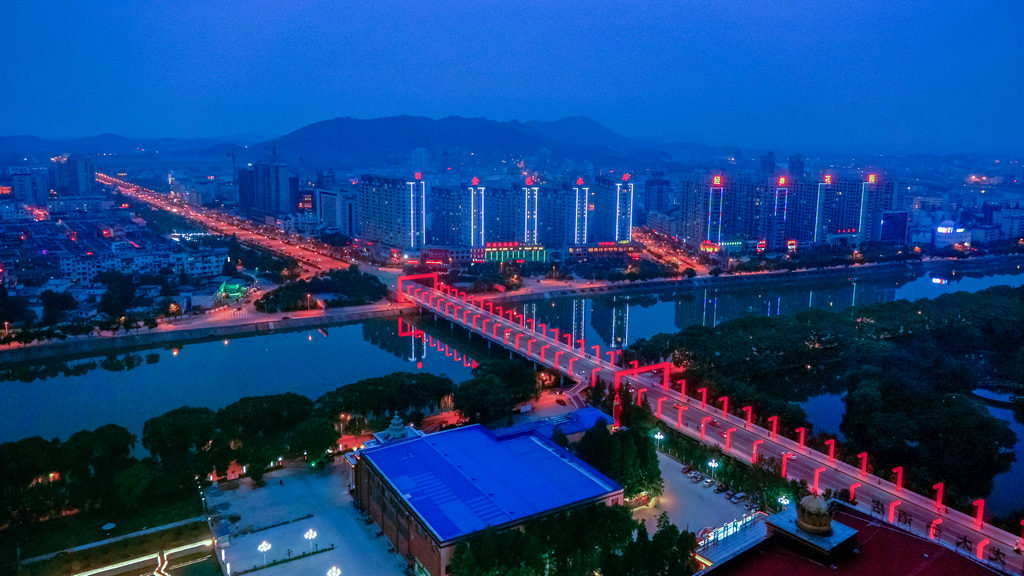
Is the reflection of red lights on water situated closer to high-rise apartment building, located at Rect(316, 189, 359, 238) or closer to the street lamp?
the street lamp

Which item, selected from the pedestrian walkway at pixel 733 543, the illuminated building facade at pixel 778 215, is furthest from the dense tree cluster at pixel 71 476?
the illuminated building facade at pixel 778 215

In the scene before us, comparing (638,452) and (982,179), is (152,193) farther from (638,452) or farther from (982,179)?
(982,179)

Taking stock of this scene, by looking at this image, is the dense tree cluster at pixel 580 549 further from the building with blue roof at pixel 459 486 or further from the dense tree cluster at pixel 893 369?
the dense tree cluster at pixel 893 369

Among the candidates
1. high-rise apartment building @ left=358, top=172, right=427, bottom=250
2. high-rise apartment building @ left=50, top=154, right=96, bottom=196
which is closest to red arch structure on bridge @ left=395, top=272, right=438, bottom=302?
high-rise apartment building @ left=358, top=172, right=427, bottom=250

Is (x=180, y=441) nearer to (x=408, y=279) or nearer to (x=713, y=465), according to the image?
(x=713, y=465)

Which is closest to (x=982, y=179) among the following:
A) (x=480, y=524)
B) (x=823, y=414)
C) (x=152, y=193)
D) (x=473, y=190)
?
(x=473, y=190)

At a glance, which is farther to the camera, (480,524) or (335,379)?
(335,379)
